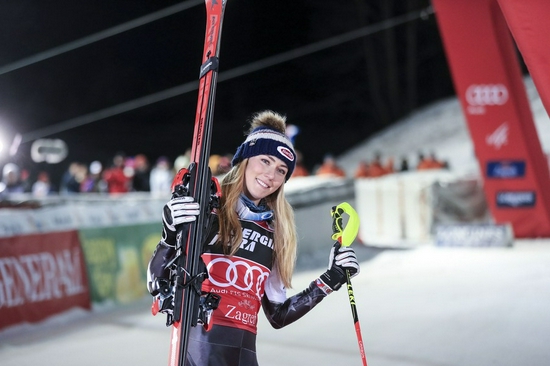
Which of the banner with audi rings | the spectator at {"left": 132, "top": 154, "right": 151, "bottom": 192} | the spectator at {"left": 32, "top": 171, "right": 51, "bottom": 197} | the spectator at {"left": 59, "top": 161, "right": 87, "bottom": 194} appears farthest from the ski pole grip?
the spectator at {"left": 32, "top": 171, "right": 51, "bottom": 197}

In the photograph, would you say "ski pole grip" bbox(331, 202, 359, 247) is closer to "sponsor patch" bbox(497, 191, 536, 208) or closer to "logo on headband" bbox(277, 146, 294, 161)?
"logo on headband" bbox(277, 146, 294, 161)

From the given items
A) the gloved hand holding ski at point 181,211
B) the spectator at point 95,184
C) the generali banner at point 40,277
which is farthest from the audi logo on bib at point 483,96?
the gloved hand holding ski at point 181,211

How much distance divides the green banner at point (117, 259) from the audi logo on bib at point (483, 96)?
7116 millimetres

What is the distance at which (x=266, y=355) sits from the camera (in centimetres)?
597

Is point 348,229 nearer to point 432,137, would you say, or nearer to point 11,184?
point 11,184

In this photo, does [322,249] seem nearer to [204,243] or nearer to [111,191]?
[111,191]

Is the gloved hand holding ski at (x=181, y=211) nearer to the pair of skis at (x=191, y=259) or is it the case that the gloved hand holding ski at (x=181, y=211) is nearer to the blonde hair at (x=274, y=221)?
the pair of skis at (x=191, y=259)

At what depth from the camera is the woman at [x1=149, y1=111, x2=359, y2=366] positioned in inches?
107

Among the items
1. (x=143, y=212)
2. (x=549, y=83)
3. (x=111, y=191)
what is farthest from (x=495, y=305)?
(x=111, y=191)

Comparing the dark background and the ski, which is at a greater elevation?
the dark background

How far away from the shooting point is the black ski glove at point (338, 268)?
285 centimetres

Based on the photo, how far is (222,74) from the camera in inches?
1083

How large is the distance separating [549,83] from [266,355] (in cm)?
367

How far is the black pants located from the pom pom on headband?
0.76 m
